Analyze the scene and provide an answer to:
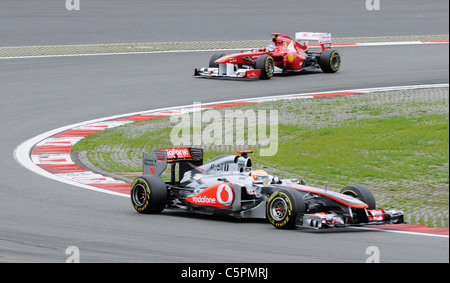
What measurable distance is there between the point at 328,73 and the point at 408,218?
1639 cm

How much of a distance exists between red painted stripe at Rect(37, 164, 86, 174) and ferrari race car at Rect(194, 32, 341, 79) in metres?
10.5

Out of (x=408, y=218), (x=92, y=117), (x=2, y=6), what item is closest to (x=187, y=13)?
(x=2, y=6)

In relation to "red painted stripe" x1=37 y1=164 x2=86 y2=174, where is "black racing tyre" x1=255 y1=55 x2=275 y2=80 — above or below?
above

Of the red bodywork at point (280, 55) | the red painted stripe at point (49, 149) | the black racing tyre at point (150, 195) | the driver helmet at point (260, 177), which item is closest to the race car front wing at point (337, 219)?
the driver helmet at point (260, 177)

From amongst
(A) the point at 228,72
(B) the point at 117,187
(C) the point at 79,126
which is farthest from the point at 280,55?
(B) the point at 117,187

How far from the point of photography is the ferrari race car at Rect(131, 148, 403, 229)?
9188mm

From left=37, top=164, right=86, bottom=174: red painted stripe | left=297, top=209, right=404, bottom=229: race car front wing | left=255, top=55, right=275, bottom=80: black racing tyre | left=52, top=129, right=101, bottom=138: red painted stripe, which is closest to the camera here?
left=297, top=209, right=404, bottom=229: race car front wing

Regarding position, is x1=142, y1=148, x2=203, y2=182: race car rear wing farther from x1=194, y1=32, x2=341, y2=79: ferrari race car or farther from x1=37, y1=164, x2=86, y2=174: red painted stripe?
x1=194, y1=32, x2=341, y2=79: ferrari race car

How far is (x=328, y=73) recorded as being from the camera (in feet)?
85.1


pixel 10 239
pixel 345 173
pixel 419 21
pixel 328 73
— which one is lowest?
pixel 10 239

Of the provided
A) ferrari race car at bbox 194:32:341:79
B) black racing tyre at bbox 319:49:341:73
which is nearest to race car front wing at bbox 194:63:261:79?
ferrari race car at bbox 194:32:341:79

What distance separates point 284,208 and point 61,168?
20.5ft

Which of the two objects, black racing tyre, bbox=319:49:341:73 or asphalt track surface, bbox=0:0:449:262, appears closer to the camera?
asphalt track surface, bbox=0:0:449:262
